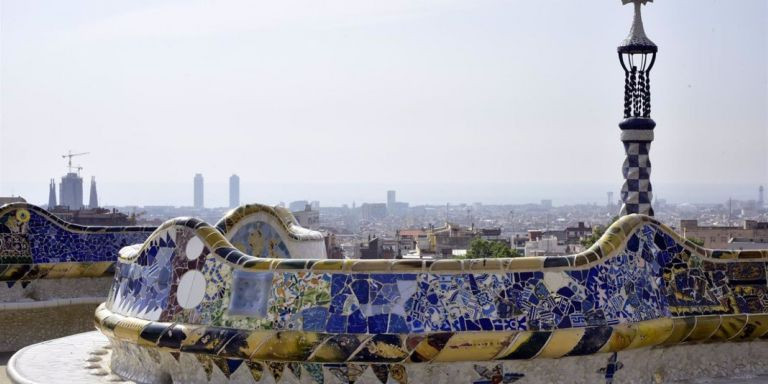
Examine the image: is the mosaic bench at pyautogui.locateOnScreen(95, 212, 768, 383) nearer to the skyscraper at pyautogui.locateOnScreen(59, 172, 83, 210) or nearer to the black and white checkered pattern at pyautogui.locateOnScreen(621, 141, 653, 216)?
the black and white checkered pattern at pyautogui.locateOnScreen(621, 141, 653, 216)

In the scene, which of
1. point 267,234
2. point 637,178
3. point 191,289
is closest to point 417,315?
point 191,289

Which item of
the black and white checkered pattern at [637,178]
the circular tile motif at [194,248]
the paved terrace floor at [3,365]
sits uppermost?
the black and white checkered pattern at [637,178]

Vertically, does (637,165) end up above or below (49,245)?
above

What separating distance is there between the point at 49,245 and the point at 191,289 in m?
5.90

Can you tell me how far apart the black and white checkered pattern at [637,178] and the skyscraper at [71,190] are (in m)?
126

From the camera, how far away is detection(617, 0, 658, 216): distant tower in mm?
14547

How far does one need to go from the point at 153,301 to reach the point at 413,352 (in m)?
2.28

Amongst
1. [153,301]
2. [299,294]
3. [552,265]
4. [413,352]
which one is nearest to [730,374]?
[552,265]

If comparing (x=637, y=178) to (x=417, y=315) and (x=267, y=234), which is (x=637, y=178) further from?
(x=417, y=315)

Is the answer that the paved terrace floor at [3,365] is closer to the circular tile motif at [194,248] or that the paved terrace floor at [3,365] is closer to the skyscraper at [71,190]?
the circular tile motif at [194,248]

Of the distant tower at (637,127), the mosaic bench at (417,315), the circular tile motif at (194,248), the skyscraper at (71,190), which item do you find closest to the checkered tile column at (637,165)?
the distant tower at (637,127)

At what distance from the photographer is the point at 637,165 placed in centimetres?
1455

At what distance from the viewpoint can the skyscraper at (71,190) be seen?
138m

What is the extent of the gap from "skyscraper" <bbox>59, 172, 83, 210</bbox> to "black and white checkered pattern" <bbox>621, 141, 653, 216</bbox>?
414ft
